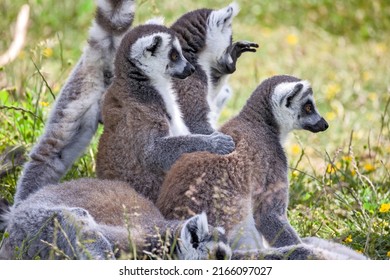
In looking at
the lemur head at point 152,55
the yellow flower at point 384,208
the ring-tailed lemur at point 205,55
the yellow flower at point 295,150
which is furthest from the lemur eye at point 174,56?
the yellow flower at point 295,150

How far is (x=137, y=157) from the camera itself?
530 centimetres

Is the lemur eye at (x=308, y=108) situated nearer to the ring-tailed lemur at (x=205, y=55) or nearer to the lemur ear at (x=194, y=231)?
the ring-tailed lemur at (x=205, y=55)

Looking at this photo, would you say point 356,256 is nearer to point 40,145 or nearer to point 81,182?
point 81,182

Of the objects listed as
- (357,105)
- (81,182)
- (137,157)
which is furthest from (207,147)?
(357,105)

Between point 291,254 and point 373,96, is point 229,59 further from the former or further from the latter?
point 373,96

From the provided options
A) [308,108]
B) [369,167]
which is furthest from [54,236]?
[369,167]

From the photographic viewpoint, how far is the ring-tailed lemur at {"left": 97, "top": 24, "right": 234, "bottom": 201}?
5.25m

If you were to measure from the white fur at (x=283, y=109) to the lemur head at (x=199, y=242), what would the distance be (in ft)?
4.55

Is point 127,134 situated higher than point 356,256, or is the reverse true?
point 127,134

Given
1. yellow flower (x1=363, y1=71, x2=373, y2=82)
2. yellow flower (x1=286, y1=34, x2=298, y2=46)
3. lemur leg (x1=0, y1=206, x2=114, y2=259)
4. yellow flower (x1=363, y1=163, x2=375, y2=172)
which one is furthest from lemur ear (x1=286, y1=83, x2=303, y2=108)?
yellow flower (x1=286, y1=34, x2=298, y2=46)

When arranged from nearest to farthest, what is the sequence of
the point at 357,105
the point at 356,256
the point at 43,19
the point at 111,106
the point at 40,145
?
1. the point at 356,256
2. the point at 111,106
3. the point at 40,145
4. the point at 357,105
5. the point at 43,19

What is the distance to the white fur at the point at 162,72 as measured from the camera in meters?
5.33

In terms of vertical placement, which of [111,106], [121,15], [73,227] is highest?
[121,15]

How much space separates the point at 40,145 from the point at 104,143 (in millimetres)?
678
